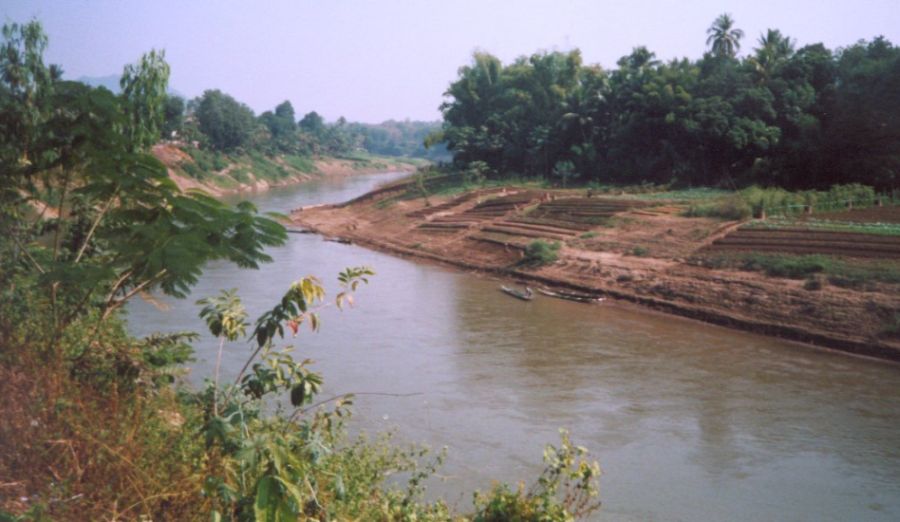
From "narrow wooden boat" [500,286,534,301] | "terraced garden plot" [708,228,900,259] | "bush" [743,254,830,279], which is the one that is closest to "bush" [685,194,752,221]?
"terraced garden plot" [708,228,900,259]

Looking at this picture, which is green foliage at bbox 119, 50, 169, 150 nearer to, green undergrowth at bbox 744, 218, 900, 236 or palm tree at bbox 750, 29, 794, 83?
green undergrowth at bbox 744, 218, 900, 236

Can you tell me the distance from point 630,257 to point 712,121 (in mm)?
14330

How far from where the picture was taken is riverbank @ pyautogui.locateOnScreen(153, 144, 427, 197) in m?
57.8

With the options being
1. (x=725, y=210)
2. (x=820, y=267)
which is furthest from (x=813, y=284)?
(x=725, y=210)

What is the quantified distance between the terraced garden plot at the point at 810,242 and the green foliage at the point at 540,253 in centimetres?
539

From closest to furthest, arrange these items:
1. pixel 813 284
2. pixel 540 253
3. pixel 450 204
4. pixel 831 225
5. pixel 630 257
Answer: pixel 813 284
pixel 831 225
pixel 630 257
pixel 540 253
pixel 450 204

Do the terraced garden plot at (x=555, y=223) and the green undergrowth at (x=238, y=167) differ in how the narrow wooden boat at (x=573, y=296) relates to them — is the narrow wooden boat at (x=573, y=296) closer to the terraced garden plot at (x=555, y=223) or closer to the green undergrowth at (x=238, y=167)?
the terraced garden plot at (x=555, y=223)

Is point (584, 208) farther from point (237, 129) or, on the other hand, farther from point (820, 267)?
point (237, 129)

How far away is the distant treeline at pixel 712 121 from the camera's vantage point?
3262 cm

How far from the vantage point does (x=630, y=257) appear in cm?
2533

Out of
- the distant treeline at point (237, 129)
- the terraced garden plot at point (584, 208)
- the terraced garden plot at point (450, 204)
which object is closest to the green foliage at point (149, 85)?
the terraced garden plot at point (584, 208)

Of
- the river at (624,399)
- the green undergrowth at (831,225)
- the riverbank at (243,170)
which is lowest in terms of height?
the river at (624,399)

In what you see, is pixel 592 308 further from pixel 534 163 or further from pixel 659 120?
pixel 534 163

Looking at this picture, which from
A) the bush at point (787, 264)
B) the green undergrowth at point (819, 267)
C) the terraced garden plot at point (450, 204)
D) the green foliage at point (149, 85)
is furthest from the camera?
the terraced garden plot at point (450, 204)
